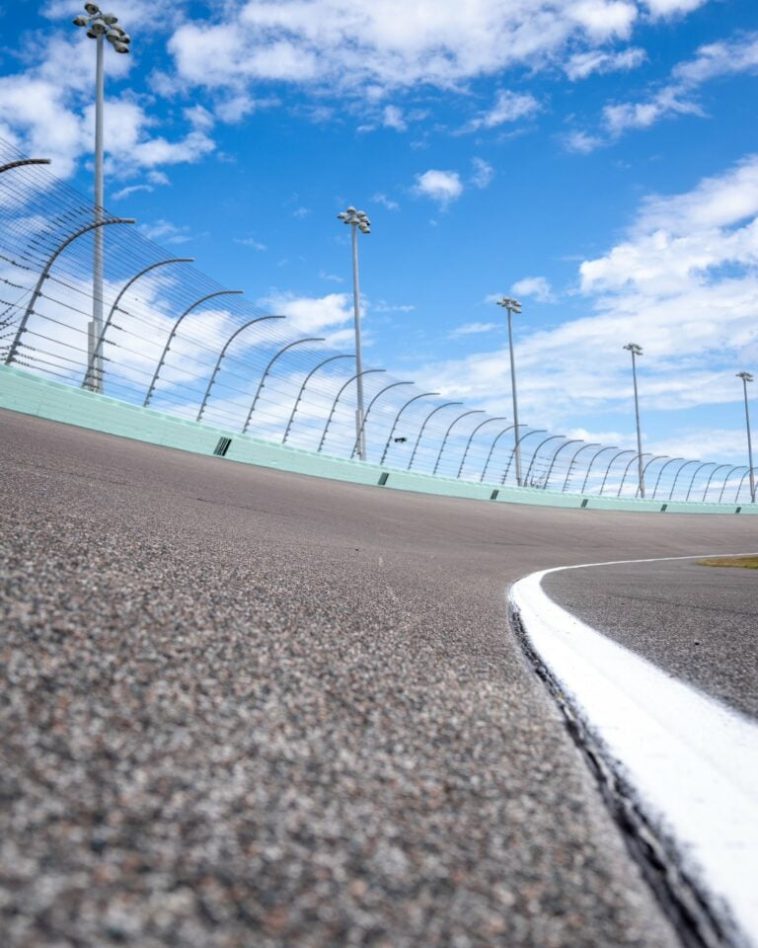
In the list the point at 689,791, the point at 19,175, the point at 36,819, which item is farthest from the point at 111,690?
the point at 19,175

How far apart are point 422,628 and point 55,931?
2.47 meters

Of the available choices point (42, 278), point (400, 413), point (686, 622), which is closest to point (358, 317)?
point (400, 413)

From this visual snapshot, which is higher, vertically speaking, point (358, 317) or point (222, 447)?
point (358, 317)

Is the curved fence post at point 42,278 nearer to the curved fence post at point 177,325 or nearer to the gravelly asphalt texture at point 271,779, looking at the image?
the curved fence post at point 177,325

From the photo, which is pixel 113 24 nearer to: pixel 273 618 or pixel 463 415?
pixel 463 415

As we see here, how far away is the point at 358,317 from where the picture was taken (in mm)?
37688

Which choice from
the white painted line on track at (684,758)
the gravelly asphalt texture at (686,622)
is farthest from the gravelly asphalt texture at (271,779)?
the gravelly asphalt texture at (686,622)

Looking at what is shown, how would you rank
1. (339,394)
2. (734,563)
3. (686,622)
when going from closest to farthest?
(686,622) < (734,563) < (339,394)

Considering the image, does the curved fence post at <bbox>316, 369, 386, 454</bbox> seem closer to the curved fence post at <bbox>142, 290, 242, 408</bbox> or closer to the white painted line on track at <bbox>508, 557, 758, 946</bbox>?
→ the curved fence post at <bbox>142, 290, 242, 408</bbox>

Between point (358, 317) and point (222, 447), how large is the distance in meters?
17.6

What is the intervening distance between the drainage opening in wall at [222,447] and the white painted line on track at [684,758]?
19.7 metres

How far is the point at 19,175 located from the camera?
14484mm

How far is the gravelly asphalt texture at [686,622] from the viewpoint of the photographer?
2.71 metres

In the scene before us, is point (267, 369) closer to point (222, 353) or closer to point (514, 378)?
point (222, 353)
